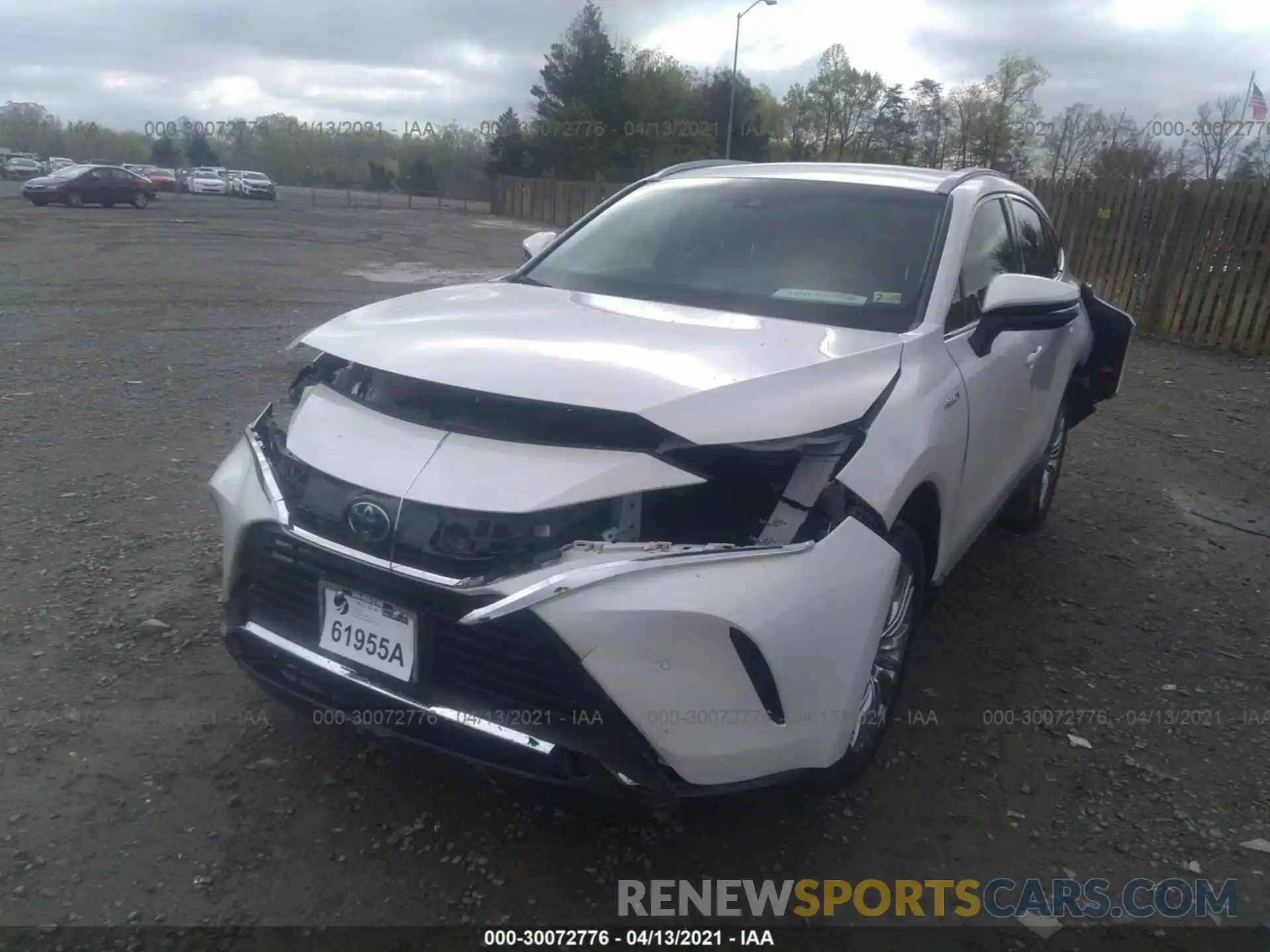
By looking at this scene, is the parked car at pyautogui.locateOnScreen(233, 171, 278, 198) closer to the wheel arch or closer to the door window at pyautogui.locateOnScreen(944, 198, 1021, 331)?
the door window at pyautogui.locateOnScreen(944, 198, 1021, 331)

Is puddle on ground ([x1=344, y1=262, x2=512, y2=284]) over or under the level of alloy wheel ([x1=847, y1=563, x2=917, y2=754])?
under

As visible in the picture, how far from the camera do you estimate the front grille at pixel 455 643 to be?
2.11 metres

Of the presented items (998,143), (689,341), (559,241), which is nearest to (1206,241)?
(559,241)

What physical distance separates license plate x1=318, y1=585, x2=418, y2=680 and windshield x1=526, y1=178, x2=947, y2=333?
1550 mm

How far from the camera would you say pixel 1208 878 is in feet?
8.64

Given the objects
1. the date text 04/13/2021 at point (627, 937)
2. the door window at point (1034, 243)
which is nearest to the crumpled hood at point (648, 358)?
the date text 04/13/2021 at point (627, 937)

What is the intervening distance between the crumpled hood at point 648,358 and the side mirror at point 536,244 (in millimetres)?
1007

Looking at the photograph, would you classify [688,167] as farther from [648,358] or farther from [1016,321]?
[648,358]

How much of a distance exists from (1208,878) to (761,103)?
61.7 m

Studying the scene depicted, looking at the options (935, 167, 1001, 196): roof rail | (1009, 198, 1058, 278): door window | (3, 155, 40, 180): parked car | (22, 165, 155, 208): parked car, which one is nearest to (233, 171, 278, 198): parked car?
(3, 155, 40, 180): parked car

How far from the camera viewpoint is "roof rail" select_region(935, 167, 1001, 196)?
3.70 meters

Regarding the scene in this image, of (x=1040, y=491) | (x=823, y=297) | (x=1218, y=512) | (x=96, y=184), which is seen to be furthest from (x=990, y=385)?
(x=96, y=184)

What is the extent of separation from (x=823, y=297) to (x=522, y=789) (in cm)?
191

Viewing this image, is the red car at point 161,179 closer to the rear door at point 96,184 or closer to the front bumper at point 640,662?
the rear door at point 96,184
